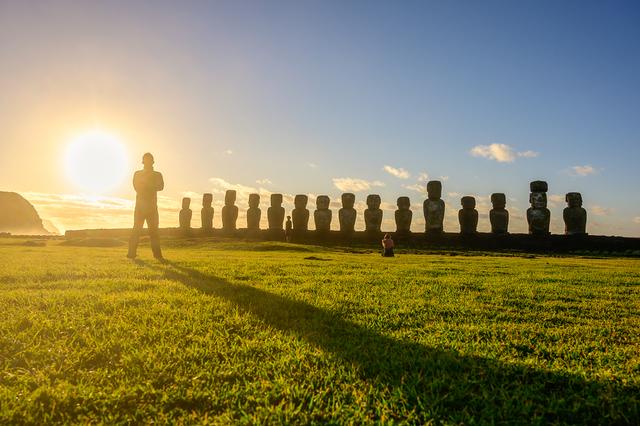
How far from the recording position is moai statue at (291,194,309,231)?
1260 inches

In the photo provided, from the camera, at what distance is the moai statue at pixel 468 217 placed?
29.7m

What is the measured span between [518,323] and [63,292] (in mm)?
5324

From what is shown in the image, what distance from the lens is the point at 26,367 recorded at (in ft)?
10.0

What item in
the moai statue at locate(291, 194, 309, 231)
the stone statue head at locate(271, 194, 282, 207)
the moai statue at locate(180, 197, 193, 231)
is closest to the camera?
the moai statue at locate(291, 194, 309, 231)

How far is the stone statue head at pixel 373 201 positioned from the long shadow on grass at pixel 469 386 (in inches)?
1063

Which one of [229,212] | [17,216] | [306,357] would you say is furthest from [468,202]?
[17,216]

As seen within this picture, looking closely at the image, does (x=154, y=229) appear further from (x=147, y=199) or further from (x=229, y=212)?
(x=229, y=212)

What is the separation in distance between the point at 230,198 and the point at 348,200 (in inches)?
397

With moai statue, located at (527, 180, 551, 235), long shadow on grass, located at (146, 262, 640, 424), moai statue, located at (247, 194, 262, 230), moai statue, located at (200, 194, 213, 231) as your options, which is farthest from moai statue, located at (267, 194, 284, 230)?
long shadow on grass, located at (146, 262, 640, 424)

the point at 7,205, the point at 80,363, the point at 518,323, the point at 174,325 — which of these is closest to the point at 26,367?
the point at 80,363

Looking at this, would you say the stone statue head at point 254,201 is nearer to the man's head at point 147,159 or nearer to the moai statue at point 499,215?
the moai statue at point 499,215

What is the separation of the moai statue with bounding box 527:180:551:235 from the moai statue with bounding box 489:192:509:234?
154 cm

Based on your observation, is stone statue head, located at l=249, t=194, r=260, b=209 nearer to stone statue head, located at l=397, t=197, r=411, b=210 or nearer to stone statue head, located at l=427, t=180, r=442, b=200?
stone statue head, located at l=397, t=197, r=411, b=210

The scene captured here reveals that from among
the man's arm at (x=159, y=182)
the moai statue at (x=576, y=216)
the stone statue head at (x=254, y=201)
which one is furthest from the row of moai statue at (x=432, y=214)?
the man's arm at (x=159, y=182)
